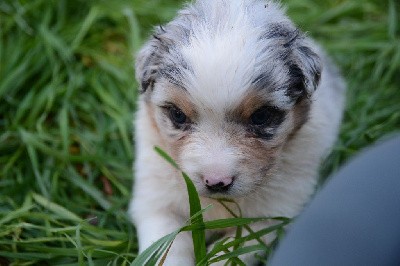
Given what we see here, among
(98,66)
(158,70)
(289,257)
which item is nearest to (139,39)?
(98,66)

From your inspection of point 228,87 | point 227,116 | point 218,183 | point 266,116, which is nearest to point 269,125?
point 266,116

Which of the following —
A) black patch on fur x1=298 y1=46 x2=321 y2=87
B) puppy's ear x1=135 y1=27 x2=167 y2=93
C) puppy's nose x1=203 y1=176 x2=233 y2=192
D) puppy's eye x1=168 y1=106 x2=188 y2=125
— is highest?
black patch on fur x1=298 y1=46 x2=321 y2=87

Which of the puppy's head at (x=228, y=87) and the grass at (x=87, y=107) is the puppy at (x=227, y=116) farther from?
the grass at (x=87, y=107)

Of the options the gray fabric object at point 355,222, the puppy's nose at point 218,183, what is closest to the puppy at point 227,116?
the puppy's nose at point 218,183

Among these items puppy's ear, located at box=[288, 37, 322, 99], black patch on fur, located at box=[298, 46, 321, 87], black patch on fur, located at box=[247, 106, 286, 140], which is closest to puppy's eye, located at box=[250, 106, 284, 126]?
black patch on fur, located at box=[247, 106, 286, 140]

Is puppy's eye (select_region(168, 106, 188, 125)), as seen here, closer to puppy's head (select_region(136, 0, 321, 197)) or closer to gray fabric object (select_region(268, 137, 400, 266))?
puppy's head (select_region(136, 0, 321, 197))

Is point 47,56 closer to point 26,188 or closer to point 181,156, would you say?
point 26,188

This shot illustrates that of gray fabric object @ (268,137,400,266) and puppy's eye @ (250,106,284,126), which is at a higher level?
puppy's eye @ (250,106,284,126)

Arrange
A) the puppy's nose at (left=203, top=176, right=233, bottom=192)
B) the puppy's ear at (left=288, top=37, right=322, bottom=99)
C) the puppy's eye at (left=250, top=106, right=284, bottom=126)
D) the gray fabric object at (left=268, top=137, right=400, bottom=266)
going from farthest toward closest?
1. the puppy's ear at (left=288, top=37, right=322, bottom=99)
2. the puppy's eye at (left=250, top=106, right=284, bottom=126)
3. the puppy's nose at (left=203, top=176, right=233, bottom=192)
4. the gray fabric object at (left=268, top=137, right=400, bottom=266)

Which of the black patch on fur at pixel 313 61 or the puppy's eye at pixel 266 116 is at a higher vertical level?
the black patch on fur at pixel 313 61
